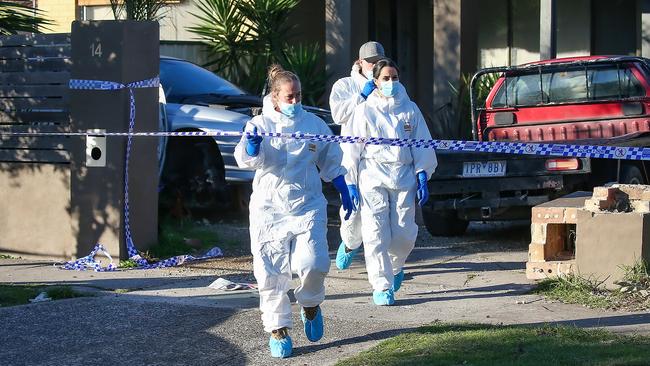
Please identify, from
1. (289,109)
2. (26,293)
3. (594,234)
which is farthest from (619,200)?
(26,293)

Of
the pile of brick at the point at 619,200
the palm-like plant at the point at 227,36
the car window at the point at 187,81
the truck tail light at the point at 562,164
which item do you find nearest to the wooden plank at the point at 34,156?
the car window at the point at 187,81

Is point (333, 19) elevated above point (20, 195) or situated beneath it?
elevated above

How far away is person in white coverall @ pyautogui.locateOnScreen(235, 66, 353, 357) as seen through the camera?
6.73m

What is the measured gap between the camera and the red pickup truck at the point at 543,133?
34.0 ft

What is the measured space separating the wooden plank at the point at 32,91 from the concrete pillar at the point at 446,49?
23.8ft

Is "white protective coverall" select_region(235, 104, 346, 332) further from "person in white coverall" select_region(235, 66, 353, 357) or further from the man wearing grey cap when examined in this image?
the man wearing grey cap

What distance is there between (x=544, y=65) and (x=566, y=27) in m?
9.37

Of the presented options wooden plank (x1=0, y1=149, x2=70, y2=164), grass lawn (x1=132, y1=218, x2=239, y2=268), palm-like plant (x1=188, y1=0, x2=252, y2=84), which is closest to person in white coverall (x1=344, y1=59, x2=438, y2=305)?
grass lawn (x1=132, y1=218, x2=239, y2=268)

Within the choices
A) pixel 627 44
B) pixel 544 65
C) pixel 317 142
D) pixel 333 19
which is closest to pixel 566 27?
pixel 627 44

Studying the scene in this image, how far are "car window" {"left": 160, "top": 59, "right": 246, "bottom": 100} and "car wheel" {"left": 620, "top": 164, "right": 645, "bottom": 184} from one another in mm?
4836

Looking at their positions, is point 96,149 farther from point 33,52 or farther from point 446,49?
point 446,49

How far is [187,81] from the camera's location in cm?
1334

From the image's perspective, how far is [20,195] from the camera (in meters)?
10.8

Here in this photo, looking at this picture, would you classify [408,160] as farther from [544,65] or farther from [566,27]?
[566,27]
